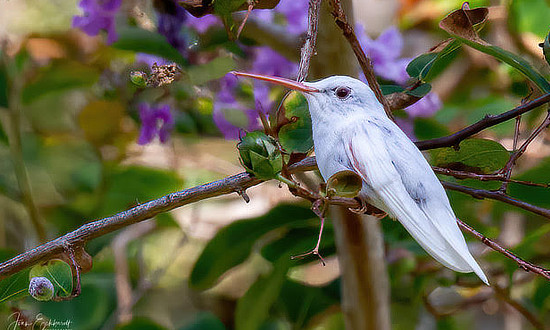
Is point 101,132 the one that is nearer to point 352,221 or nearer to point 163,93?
point 163,93

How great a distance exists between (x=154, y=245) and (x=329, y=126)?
1149mm

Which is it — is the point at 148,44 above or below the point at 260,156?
below

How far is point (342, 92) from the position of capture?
0.44 metres

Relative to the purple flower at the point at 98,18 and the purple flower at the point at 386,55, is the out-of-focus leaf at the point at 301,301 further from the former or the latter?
the purple flower at the point at 98,18

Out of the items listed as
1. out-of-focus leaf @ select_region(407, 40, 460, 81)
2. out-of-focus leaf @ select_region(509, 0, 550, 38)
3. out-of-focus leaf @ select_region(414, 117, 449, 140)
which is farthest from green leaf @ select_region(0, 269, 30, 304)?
out-of-focus leaf @ select_region(509, 0, 550, 38)

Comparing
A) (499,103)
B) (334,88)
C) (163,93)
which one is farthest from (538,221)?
(334,88)

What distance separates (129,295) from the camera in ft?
3.74

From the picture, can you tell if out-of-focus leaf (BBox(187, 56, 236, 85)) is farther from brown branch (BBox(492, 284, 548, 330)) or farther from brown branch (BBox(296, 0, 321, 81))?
brown branch (BBox(492, 284, 548, 330))

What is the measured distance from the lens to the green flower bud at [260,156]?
34 cm

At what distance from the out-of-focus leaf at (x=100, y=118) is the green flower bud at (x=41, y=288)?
751 millimetres

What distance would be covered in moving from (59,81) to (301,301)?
1.76 feet

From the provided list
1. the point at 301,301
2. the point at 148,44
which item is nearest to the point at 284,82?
the point at 148,44

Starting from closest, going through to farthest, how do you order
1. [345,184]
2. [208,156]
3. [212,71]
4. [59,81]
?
[345,184]
[212,71]
[59,81]
[208,156]

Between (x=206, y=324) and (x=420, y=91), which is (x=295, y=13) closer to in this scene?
(x=420, y=91)
